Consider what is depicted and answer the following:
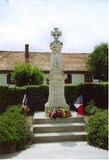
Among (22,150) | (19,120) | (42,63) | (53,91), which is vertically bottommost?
(22,150)

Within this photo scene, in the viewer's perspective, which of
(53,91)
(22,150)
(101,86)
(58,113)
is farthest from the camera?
(101,86)

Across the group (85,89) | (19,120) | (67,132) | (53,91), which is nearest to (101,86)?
(85,89)

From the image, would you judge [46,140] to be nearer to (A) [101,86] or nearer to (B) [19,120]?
(B) [19,120]

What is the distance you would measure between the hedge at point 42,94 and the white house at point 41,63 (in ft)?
61.0

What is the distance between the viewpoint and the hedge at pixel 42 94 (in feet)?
69.2

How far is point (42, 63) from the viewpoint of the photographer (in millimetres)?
42000

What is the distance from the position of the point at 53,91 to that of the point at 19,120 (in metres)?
4.71

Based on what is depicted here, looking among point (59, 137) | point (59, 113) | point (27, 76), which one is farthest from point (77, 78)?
point (59, 137)

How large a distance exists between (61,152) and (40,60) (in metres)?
32.0

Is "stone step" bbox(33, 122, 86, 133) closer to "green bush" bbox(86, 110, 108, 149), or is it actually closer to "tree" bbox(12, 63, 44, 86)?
"green bush" bbox(86, 110, 108, 149)

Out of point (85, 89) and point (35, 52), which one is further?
point (35, 52)

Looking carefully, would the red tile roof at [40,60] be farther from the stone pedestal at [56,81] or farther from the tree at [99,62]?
the stone pedestal at [56,81]

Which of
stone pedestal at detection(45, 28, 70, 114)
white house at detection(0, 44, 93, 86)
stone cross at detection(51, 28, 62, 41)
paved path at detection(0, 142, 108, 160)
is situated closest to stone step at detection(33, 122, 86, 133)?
paved path at detection(0, 142, 108, 160)

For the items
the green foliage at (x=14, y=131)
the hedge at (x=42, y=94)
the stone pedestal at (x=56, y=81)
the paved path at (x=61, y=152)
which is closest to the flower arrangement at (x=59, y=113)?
the stone pedestal at (x=56, y=81)
